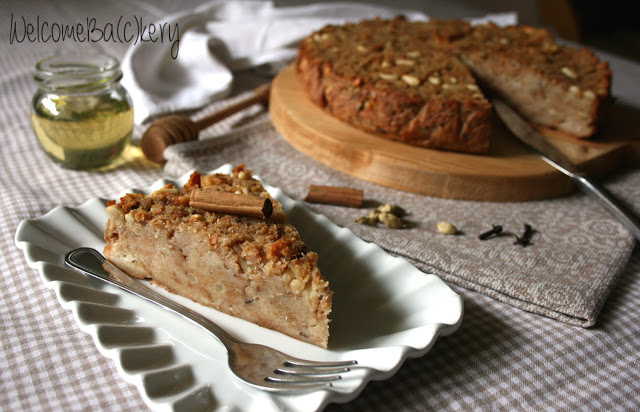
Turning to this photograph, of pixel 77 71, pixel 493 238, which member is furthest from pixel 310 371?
pixel 77 71

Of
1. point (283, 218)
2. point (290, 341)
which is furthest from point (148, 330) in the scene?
point (283, 218)

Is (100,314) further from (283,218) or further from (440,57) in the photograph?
(440,57)

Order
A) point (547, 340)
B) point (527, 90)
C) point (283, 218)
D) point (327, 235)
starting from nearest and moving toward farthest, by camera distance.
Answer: point (547, 340)
point (283, 218)
point (327, 235)
point (527, 90)

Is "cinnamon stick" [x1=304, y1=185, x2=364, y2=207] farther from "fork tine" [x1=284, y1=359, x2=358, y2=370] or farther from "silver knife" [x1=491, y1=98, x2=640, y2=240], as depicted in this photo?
"fork tine" [x1=284, y1=359, x2=358, y2=370]

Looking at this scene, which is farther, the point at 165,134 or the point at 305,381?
the point at 165,134

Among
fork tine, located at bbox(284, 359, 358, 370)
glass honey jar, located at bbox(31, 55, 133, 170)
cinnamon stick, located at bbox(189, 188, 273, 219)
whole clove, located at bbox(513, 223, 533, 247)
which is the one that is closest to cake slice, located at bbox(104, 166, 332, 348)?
cinnamon stick, located at bbox(189, 188, 273, 219)

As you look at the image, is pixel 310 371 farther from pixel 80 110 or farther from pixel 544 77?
pixel 544 77
